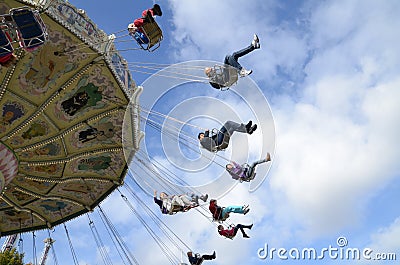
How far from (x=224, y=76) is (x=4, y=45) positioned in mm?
5389

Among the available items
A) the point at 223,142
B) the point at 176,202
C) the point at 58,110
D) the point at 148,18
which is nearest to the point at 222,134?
the point at 223,142

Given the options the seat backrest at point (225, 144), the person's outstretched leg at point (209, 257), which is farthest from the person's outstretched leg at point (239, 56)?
the person's outstretched leg at point (209, 257)

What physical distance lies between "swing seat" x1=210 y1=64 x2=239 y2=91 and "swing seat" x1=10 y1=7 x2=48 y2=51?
456 centimetres

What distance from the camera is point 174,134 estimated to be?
11812 mm

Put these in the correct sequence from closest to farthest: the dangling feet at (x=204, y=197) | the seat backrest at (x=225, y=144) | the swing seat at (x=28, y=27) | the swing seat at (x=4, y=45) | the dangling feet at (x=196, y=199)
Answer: the swing seat at (x=28, y=27) < the swing seat at (x=4, y=45) < the seat backrest at (x=225, y=144) < the dangling feet at (x=204, y=197) < the dangling feet at (x=196, y=199)

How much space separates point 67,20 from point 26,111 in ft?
10.8

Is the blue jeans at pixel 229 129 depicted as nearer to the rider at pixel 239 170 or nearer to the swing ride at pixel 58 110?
the rider at pixel 239 170

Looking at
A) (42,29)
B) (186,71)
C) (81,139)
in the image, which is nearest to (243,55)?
(186,71)

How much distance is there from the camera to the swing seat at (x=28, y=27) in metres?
7.50

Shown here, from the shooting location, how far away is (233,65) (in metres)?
10.5

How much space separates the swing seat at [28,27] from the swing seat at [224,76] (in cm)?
456

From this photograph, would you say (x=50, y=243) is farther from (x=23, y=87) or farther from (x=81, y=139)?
(x=23, y=87)

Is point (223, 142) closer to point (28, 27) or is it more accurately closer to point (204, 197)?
point (204, 197)

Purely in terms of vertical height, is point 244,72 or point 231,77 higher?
point 231,77
